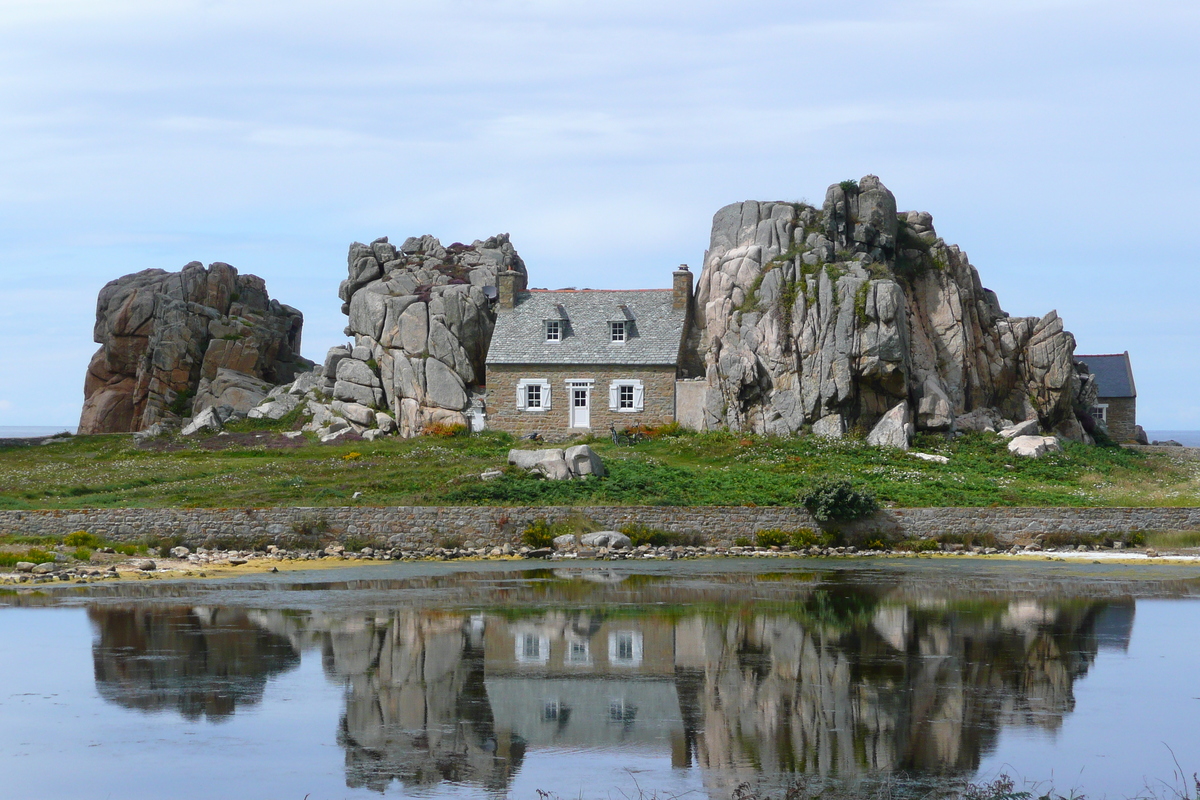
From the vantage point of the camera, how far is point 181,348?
204 ft

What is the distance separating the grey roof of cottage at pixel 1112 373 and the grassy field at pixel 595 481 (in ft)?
30.3

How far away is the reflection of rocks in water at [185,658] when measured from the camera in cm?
1638

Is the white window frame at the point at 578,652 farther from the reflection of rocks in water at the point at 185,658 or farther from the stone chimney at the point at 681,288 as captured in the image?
the stone chimney at the point at 681,288

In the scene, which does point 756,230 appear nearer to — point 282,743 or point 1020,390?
point 1020,390

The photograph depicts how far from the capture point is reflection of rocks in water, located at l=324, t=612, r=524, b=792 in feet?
42.6

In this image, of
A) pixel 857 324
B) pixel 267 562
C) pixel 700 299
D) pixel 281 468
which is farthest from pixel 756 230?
pixel 267 562

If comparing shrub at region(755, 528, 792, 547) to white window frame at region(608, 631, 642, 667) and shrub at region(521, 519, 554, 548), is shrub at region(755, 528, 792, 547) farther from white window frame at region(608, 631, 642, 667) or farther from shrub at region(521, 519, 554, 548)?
white window frame at region(608, 631, 642, 667)

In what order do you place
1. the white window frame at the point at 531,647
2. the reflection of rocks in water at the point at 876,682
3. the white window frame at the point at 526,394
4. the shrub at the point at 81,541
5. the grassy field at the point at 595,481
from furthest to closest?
the white window frame at the point at 526,394 < the grassy field at the point at 595,481 < the shrub at the point at 81,541 < the white window frame at the point at 531,647 < the reflection of rocks in water at the point at 876,682

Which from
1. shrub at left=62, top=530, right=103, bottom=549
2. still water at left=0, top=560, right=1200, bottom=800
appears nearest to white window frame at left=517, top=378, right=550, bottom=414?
shrub at left=62, top=530, right=103, bottom=549

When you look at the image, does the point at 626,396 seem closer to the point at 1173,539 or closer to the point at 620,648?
the point at 1173,539

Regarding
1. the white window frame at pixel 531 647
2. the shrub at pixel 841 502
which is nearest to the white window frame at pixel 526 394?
the shrub at pixel 841 502

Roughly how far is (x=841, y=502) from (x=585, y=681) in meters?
19.5

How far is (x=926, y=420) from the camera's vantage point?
4866 cm

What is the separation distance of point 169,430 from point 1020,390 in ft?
131
